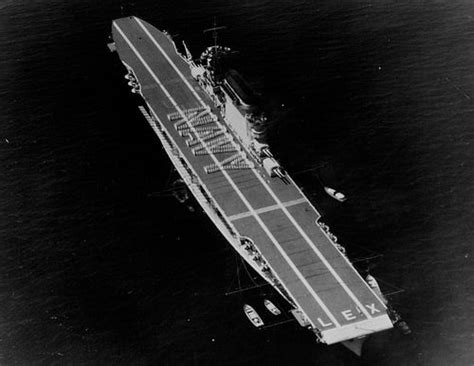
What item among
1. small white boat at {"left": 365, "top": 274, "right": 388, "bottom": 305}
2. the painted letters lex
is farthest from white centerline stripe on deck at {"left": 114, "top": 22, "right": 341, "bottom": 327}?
small white boat at {"left": 365, "top": 274, "right": 388, "bottom": 305}

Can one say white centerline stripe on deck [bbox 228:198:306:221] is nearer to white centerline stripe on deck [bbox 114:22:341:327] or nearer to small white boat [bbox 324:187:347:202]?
white centerline stripe on deck [bbox 114:22:341:327]

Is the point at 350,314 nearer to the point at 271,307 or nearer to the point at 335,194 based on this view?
the point at 271,307

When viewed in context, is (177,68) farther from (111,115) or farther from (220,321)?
(220,321)

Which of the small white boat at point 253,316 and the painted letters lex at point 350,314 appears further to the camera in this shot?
the small white boat at point 253,316

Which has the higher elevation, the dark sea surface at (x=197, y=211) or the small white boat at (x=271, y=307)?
the dark sea surface at (x=197, y=211)

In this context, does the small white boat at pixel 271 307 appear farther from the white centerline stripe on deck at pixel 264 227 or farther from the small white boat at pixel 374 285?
the small white boat at pixel 374 285

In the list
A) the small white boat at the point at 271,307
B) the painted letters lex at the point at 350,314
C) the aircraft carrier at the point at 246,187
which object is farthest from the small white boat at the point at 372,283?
the small white boat at the point at 271,307
